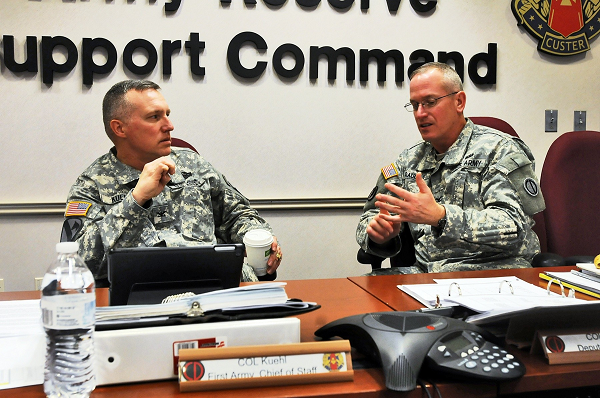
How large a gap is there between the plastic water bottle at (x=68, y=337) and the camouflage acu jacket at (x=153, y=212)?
993mm

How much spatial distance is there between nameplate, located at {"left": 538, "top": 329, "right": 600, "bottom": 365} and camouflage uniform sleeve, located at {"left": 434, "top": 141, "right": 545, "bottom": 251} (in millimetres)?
871

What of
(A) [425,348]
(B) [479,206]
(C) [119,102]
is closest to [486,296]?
(A) [425,348]

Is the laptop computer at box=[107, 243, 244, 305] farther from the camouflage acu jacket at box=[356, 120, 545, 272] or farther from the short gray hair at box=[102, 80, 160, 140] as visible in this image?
the short gray hair at box=[102, 80, 160, 140]

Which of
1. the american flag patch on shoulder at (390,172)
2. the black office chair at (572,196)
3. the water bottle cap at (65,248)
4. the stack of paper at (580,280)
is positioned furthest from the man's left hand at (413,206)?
the water bottle cap at (65,248)

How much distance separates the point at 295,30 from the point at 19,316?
225cm

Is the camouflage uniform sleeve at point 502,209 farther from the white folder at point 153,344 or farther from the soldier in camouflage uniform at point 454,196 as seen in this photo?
the white folder at point 153,344

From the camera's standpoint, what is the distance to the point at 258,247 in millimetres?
1676

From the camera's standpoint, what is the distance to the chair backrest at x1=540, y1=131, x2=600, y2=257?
226 centimetres

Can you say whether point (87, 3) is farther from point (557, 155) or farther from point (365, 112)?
point (557, 155)

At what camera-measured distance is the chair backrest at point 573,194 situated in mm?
2264

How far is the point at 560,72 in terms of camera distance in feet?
10.7

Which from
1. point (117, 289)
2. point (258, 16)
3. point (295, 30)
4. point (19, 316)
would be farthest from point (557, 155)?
point (19, 316)

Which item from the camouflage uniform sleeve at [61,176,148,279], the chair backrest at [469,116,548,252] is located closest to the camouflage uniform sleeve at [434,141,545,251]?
the chair backrest at [469,116,548,252]

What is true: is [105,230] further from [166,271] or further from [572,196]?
[572,196]
